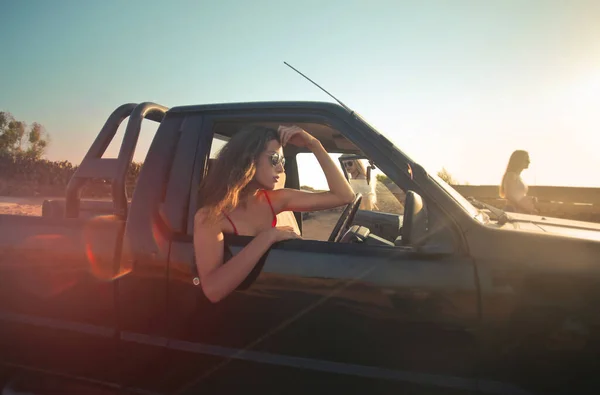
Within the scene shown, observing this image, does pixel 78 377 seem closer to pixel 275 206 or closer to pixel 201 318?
pixel 201 318

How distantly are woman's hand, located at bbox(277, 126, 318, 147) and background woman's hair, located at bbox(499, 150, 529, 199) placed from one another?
11.8ft

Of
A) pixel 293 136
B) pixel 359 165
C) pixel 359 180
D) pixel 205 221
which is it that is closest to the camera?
pixel 205 221

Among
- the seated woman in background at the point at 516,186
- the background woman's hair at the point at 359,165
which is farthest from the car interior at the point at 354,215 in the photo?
the seated woman in background at the point at 516,186

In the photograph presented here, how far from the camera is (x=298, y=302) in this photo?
1.64 m

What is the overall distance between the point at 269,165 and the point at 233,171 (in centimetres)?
21

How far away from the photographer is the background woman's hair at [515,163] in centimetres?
471

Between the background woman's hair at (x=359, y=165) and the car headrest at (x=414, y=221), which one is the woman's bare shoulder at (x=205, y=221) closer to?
the car headrest at (x=414, y=221)

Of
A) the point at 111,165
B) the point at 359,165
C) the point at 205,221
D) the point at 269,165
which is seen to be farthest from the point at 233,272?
the point at 359,165

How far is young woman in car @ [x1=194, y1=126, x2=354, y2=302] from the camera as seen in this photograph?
1671mm

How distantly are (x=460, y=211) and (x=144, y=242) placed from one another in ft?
4.84

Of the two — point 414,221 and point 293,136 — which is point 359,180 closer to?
point 293,136

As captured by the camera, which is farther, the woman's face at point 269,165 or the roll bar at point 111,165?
the roll bar at point 111,165

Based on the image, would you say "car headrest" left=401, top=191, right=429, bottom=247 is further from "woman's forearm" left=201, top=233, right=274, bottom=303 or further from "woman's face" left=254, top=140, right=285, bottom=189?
"woman's face" left=254, top=140, right=285, bottom=189

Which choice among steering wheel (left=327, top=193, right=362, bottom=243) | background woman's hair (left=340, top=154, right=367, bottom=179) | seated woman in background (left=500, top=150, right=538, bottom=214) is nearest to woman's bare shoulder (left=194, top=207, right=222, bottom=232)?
steering wheel (left=327, top=193, right=362, bottom=243)
